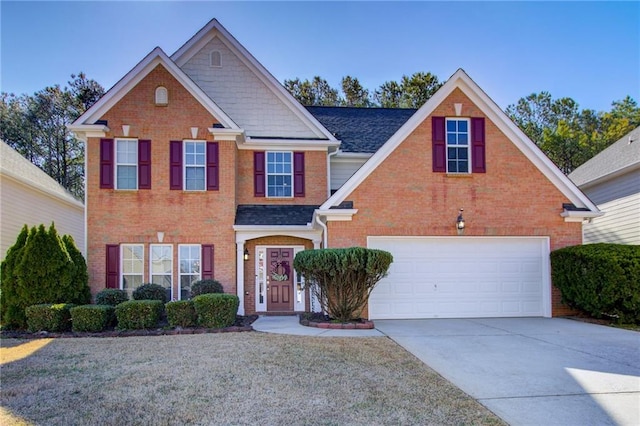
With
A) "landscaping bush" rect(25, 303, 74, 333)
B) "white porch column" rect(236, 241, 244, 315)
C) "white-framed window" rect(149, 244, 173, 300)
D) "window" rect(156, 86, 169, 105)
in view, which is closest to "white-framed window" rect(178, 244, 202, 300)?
"white-framed window" rect(149, 244, 173, 300)

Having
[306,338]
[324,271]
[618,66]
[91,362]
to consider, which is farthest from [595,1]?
[91,362]

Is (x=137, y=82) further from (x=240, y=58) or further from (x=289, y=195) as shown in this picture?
(x=289, y=195)

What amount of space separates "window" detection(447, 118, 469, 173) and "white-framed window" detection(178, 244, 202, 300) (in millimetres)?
7641

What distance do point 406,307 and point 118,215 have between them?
28.2 feet

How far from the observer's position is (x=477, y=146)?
13586 mm

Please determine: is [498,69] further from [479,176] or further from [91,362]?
[91,362]

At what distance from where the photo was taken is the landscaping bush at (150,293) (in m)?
13.3

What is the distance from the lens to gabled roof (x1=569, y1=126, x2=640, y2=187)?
16453 mm

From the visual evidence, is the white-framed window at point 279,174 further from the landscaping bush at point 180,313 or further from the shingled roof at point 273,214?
the landscaping bush at point 180,313

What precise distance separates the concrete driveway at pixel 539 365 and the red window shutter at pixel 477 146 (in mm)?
4250

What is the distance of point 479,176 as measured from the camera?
530 inches

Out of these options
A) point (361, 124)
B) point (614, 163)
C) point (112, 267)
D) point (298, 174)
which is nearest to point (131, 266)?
point (112, 267)

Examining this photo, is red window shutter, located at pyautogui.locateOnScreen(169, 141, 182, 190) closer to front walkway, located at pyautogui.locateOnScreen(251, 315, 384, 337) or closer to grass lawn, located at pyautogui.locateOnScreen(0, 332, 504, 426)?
front walkway, located at pyautogui.locateOnScreen(251, 315, 384, 337)

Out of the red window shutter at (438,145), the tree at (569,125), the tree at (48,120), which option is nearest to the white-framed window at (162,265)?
the red window shutter at (438,145)
